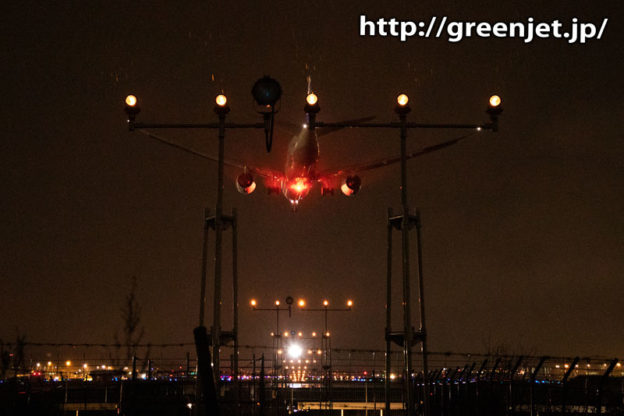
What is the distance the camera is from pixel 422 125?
46.6 feet

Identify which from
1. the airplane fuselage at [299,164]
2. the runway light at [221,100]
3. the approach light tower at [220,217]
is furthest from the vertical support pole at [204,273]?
the airplane fuselage at [299,164]

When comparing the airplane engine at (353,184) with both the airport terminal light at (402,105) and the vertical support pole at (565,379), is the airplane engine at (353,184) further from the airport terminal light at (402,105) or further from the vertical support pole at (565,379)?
the vertical support pole at (565,379)

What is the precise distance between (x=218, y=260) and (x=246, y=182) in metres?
3.42

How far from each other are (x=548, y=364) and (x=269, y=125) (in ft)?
28.3

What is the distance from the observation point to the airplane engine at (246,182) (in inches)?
659

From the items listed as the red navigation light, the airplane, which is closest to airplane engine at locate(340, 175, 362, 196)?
the airplane

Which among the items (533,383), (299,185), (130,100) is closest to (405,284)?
(533,383)

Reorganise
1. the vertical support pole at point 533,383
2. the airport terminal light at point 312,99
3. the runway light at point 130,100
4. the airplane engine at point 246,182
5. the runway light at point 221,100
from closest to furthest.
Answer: the vertical support pole at point 533,383 → the airport terminal light at point 312,99 → the runway light at point 221,100 → the runway light at point 130,100 → the airplane engine at point 246,182

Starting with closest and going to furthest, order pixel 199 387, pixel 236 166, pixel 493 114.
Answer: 1. pixel 199 387
2. pixel 493 114
3. pixel 236 166

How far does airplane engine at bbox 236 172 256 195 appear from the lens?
55.0 ft

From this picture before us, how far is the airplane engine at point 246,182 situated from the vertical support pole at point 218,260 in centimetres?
235

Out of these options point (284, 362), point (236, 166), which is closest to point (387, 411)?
point (236, 166)

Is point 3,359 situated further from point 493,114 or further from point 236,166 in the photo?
point 493,114

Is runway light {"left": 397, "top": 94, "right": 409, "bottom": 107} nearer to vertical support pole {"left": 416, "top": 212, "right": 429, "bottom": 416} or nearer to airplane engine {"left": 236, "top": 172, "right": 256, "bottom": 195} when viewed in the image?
vertical support pole {"left": 416, "top": 212, "right": 429, "bottom": 416}
